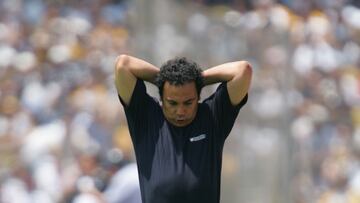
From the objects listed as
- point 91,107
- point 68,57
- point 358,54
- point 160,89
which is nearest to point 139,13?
point 91,107

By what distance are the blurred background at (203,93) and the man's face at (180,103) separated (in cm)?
274

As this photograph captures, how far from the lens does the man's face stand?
3971 millimetres

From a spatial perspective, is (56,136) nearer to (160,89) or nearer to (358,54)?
(358,54)

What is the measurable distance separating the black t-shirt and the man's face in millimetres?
45

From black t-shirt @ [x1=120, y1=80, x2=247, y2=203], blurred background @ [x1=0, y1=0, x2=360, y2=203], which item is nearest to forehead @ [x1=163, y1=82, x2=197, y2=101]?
black t-shirt @ [x1=120, y1=80, x2=247, y2=203]

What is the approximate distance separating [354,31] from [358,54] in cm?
42

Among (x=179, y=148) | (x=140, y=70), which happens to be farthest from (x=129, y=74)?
(x=179, y=148)

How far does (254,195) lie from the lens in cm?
730

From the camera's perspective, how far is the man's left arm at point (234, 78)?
4.14 meters

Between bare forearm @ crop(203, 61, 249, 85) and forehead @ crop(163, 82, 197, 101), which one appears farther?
bare forearm @ crop(203, 61, 249, 85)

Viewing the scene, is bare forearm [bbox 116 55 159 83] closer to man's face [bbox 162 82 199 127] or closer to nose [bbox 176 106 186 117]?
man's face [bbox 162 82 199 127]

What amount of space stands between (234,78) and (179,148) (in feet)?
1.44

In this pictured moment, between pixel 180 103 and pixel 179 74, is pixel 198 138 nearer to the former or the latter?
pixel 180 103

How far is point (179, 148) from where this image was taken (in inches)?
157
